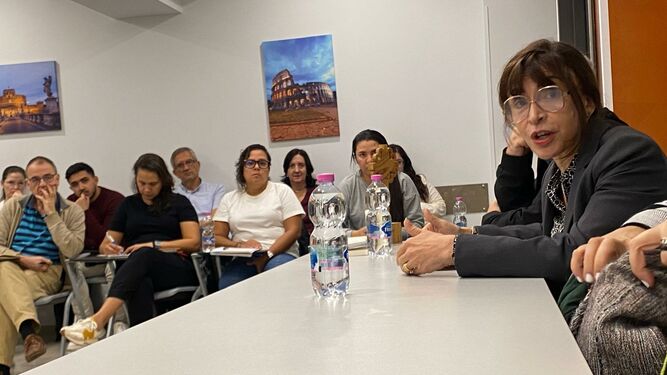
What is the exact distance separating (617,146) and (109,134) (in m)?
5.30

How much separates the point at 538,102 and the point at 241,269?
3015 millimetres

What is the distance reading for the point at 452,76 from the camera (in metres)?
5.71

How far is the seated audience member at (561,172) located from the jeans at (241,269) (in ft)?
8.83

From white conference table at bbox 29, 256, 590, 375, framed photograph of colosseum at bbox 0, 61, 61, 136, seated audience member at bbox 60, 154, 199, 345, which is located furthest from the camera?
framed photograph of colosseum at bbox 0, 61, 61, 136

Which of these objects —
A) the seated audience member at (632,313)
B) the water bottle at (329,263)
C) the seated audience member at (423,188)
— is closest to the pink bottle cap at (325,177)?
the water bottle at (329,263)

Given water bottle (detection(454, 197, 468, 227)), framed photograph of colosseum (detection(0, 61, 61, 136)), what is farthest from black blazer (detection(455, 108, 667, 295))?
framed photograph of colosseum (detection(0, 61, 61, 136))

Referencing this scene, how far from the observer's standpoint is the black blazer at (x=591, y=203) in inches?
60.6

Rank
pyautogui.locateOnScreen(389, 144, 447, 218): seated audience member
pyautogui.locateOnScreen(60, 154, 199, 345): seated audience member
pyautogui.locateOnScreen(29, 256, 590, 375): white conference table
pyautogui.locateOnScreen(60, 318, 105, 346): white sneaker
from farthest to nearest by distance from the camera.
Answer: pyautogui.locateOnScreen(389, 144, 447, 218): seated audience member → pyautogui.locateOnScreen(60, 154, 199, 345): seated audience member → pyautogui.locateOnScreen(60, 318, 105, 346): white sneaker → pyautogui.locateOnScreen(29, 256, 590, 375): white conference table

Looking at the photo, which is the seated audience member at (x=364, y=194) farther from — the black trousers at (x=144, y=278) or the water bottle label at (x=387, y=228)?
the black trousers at (x=144, y=278)

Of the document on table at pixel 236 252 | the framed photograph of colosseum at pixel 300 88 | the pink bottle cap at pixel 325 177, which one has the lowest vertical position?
the document on table at pixel 236 252

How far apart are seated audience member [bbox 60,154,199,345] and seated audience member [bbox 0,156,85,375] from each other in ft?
1.08

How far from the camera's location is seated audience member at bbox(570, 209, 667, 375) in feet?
3.33

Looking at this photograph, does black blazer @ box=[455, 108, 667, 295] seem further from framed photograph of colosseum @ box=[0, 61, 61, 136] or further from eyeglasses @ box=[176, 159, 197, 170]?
framed photograph of colosseum @ box=[0, 61, 61, 136]

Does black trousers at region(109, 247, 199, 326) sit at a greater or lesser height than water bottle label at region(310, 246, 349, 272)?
lesser
